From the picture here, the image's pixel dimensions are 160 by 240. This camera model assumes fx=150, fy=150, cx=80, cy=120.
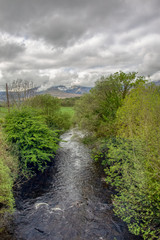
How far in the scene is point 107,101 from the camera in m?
26.3

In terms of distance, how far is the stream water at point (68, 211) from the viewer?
39.8 feet

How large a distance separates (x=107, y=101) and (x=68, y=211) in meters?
17.9

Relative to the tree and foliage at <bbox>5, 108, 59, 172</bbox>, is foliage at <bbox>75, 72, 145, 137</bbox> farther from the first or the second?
the tree

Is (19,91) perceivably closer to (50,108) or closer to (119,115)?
(50,108)

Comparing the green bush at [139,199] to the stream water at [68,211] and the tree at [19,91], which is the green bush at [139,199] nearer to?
the stream water at [68,211]

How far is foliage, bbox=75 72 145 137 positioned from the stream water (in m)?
7.63

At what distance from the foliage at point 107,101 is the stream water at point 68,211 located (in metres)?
7.63

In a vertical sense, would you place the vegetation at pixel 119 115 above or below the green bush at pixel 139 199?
above

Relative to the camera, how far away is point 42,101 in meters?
40.4

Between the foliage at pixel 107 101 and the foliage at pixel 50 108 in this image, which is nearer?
the foliage at pixel 107 101

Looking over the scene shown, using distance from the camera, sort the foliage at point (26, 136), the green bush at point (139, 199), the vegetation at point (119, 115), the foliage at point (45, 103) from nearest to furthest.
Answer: the green bush at point (139, 199), the vegetation at point (119, 115), the foliage at point (26, 136), the foliage at point (45, 103)

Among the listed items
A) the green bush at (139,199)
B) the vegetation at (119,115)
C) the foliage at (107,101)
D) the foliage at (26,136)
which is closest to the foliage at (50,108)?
the vegetation at (119,115)

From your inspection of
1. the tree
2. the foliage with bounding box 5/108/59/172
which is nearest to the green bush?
the foliage with bounding box 5/108/59/172

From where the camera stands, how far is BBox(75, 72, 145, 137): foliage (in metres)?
A: 24.5
